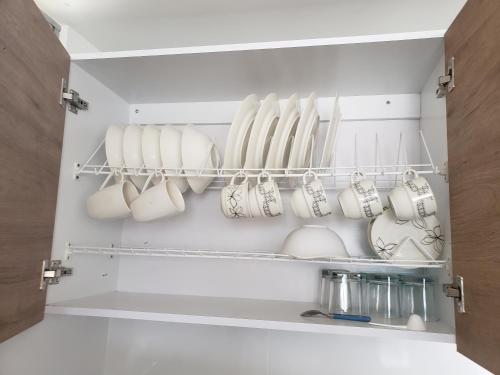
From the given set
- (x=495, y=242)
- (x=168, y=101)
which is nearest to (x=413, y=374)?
(x=495, y=242)

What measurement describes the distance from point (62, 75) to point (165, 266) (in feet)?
2.08

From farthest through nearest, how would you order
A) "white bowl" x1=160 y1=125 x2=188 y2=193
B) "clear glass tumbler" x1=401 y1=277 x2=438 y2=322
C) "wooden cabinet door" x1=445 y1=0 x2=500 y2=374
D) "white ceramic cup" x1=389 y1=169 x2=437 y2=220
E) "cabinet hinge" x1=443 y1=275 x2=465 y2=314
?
"white bowl" x1=160 y1=125 x2=188 y2=193 → "clear glass tumbler" x1=401 y1=277 x2=438 y2=322 → "white ceramic cup" x1=389 y1=169 x2=437 y2=220 → "cabinet hinge" x1=443 y1=275 x2=465 y2=314 → "wooden cabinet door" x1=445 y1=0 x2=500 y2=374

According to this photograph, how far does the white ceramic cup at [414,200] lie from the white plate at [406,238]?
79 mm

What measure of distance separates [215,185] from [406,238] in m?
0.60

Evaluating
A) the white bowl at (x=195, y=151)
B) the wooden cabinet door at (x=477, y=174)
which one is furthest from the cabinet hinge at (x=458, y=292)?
the white bowl at (x=195, y=151)

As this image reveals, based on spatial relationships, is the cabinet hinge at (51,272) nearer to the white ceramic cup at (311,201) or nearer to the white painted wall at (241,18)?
the white ceramic cup at (311,201)

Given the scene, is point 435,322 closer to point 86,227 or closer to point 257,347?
point 257,347

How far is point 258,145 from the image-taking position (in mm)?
933

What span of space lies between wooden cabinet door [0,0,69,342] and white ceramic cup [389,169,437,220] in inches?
30.5

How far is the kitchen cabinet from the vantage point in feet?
2.08

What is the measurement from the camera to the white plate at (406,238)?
83cm

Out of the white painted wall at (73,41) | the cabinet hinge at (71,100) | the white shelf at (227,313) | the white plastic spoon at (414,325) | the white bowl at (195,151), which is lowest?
the white shelf at (227,313)

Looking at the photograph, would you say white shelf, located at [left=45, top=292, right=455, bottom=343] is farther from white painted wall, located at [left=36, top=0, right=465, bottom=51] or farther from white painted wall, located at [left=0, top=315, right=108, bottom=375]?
white painted wall, located at [left=36, top=0, right=465, bottom=51]

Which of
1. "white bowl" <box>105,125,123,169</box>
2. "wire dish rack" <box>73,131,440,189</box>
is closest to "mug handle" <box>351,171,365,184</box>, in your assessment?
"wire dish rack" <box>73,131,440,189</box>
